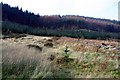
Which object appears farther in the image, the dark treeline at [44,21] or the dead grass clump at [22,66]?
the dark treeline at [44,21]

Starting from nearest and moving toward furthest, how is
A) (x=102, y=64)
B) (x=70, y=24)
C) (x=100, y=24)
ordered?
(x=102, y=64)
(x=70, y=24)
(x=100, y=24)

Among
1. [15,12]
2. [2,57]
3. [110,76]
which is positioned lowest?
[110,76]

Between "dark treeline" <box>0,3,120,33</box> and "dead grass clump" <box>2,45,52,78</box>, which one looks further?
"dark treeline" <box>0,3,120,33</box>

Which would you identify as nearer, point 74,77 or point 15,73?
point 15,73

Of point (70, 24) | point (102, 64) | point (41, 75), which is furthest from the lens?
point (70, 24)

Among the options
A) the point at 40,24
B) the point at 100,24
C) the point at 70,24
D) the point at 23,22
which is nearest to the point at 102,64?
the point at 23,22

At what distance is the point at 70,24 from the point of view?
368 feet

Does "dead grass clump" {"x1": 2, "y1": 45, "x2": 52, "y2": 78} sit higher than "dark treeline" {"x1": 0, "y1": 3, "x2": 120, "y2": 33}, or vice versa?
"dark treeline" {"x1": 0, "y1": 3, "x2": 120, "y2": 33}

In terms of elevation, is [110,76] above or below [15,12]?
below

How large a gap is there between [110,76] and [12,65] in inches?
132

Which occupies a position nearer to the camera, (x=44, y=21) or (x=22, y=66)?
(x=22, y=66)

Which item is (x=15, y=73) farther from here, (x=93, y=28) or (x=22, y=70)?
(x=93, y=28)

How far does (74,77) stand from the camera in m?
8.22

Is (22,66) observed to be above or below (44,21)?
below
